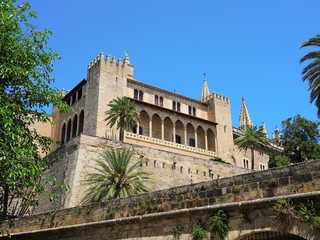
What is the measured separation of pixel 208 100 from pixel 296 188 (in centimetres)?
4136

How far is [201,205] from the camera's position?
11688 millimetres

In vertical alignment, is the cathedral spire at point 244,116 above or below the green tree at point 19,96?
above

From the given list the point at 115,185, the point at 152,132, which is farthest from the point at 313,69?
the point at 152,132

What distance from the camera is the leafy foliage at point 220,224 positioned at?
10.7 meters

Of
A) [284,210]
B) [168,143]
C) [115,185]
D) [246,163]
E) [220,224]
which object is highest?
[246,163]

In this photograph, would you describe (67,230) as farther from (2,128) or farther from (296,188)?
(296,188)

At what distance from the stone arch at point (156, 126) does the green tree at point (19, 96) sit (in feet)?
95.1

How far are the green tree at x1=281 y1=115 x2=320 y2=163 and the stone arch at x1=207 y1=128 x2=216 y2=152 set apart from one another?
317 inches

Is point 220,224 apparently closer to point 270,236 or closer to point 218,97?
point 270,236

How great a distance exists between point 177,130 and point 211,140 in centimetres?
471

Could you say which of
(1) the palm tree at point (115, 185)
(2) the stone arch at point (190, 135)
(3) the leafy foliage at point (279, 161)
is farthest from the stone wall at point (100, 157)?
(2) the stone arch at point (190, 135)

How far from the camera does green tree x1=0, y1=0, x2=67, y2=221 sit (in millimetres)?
12719

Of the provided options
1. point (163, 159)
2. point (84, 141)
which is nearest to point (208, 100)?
point (163, 159)

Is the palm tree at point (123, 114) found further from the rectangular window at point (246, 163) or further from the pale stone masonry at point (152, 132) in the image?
the rectangular window at point (246, 163)
